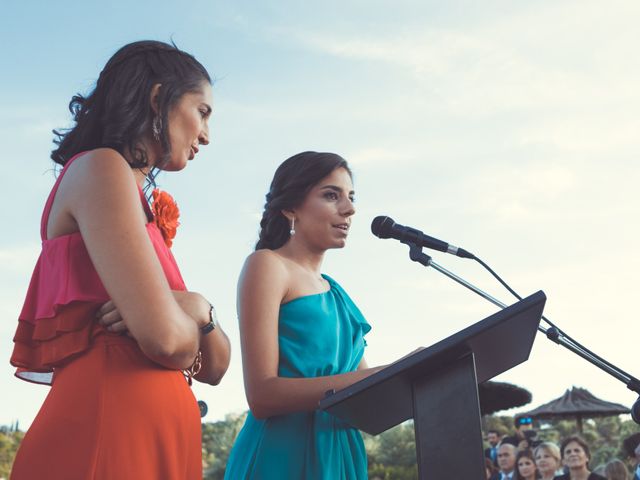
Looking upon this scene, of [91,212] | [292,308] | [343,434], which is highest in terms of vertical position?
[292,308]

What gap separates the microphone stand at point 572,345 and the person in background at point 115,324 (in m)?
1.33

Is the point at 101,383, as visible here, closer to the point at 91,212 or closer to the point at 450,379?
the point at 91,212

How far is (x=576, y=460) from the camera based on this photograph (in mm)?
8422

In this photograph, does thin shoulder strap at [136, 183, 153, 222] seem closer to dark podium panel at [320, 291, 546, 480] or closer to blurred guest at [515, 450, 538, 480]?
dark podium panel at [320, 291, 546, 480]

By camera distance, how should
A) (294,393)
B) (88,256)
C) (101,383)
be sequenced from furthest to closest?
(294,393) < (88,256) < (101,383)

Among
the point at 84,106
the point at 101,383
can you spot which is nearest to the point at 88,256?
the point at 101,383

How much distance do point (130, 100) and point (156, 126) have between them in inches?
3.7

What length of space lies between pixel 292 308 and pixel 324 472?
0.67 meters

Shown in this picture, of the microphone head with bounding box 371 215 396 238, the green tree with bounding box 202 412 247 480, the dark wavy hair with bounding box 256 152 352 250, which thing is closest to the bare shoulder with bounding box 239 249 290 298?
the dark wavy hair with bounding box 256 152 352 250

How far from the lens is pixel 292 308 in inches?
122

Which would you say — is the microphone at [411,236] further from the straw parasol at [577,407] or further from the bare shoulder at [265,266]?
the straw parasol at [577,407]

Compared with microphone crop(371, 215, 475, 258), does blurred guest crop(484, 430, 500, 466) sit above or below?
above

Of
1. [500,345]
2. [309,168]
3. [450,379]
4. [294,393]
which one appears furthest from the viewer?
[309,168]

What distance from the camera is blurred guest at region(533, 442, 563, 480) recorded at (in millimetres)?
8961
